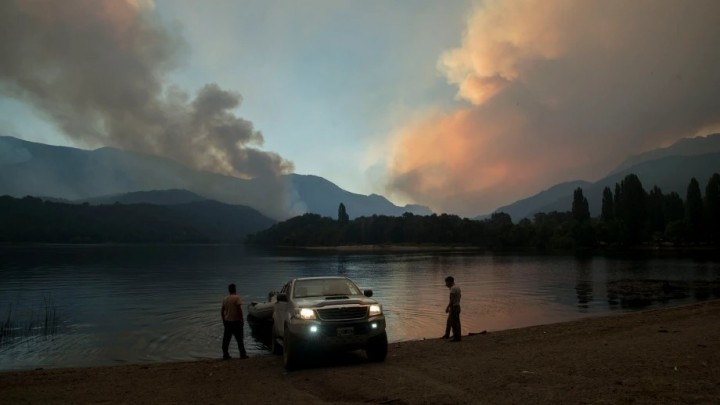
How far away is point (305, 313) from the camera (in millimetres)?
13359

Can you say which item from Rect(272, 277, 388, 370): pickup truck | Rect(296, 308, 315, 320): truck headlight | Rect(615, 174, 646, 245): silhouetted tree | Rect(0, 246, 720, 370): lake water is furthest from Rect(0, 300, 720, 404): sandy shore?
Rect(615, 174, 646, 245): silhouetted tree

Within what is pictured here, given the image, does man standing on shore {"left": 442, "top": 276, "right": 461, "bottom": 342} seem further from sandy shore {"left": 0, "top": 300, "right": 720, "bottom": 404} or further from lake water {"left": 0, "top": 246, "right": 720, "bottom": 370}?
lake water {"left": 0, "top": 246, "right": 720, "bottom": 370}

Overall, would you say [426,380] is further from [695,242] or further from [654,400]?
[695,242]

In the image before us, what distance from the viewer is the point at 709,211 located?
129750mm

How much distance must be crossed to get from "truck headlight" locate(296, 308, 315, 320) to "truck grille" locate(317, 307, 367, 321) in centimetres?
20

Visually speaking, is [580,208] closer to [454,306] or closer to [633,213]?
[633,213]

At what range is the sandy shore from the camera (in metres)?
9.77

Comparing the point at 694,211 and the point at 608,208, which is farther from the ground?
the point at 608,208

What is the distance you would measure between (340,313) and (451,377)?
337 centimetres

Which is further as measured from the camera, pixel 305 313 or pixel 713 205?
pixel 713 205

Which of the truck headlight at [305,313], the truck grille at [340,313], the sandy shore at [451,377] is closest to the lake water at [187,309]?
the sandy shore at [451,377]

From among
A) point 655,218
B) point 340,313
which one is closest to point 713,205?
point 655,218

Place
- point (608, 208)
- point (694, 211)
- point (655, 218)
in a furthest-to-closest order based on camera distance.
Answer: point (608, 208)
point (655, 218)
point (694, 211)

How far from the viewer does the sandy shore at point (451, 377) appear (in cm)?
977
